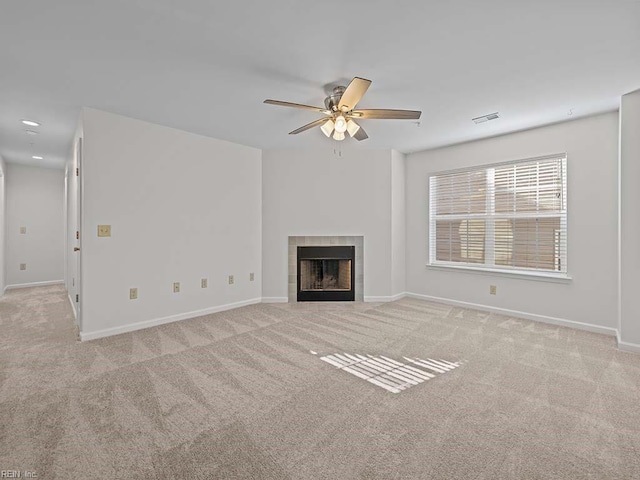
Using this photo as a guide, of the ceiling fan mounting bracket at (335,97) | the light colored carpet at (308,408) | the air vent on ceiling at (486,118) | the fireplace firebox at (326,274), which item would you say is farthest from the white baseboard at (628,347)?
the ceiling fan mounting bracket at (335,97)

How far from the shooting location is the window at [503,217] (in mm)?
3859

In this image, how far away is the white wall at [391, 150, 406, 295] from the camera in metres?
5.05

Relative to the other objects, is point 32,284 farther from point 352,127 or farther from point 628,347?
point 628,347

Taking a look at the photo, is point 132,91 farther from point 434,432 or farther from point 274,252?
point 434,432

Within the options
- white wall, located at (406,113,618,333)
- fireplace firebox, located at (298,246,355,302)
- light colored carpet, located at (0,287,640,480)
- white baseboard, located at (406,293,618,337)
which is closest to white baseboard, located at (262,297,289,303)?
fireplace firebox, located at (298,246,355,302)

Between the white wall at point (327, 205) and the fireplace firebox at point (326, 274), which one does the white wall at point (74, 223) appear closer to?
the white wall at point (327, 205)

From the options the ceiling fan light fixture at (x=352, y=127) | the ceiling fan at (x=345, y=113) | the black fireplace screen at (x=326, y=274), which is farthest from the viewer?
the black fireplace screen at (x=326, y=274)

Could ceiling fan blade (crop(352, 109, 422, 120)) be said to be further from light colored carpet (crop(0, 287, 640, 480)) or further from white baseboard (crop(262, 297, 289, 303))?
white baseboard (crop(262, 297, 289, 303))

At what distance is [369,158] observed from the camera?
4996mm

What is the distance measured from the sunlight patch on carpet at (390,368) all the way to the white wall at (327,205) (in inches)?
88.5

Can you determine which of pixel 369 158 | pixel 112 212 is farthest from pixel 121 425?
pixel 369 158

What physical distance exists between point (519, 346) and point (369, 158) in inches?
128

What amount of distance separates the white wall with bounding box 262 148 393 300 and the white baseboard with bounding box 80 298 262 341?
0.55 m

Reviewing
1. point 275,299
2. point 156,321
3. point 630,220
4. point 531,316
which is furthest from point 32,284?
point 630,220
